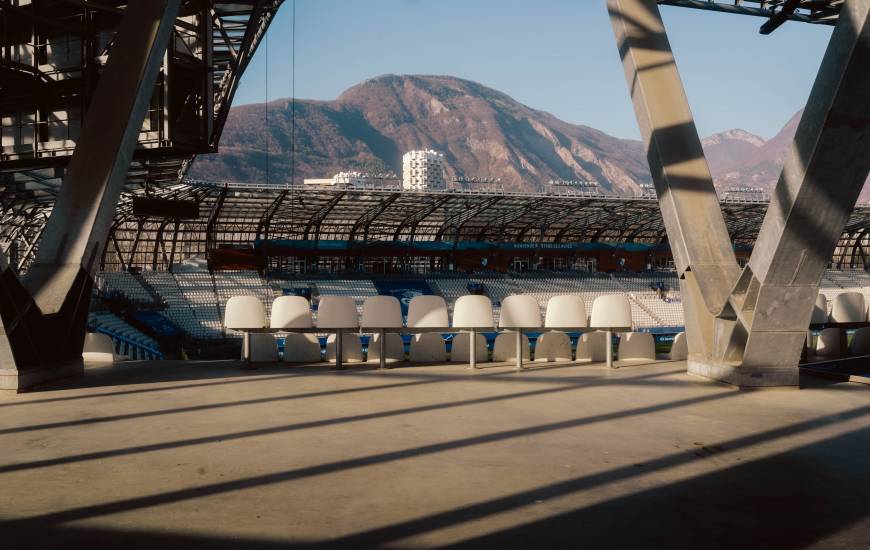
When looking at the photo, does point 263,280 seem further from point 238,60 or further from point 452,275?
point 238,60

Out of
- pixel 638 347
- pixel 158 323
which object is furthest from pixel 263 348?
pixel 158 323

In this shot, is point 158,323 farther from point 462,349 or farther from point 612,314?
point 612,314

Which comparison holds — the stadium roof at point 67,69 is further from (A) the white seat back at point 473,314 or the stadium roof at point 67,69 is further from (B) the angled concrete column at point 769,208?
(B) the angled concrete column at point 769,208

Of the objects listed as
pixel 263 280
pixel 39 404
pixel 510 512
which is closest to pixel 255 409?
pixel 39 404

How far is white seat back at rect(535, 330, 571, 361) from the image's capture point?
529 inches

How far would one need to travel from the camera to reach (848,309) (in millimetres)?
12875

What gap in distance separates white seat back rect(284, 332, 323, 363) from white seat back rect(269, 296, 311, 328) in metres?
0.66

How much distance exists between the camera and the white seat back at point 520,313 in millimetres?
11922

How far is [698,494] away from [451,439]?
7.32ft

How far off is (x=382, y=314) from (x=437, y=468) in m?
6.51

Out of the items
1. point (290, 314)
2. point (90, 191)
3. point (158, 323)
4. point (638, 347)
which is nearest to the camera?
point (90, 191)

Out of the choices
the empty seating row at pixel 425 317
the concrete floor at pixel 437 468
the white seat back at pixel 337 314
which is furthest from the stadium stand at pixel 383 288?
the concrete floor at pixel 437 468

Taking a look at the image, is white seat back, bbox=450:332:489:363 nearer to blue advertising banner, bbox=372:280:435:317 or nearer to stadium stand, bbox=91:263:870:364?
stadium stand, bbox=91:263:870:364

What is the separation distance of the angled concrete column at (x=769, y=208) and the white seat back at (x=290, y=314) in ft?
18.6
